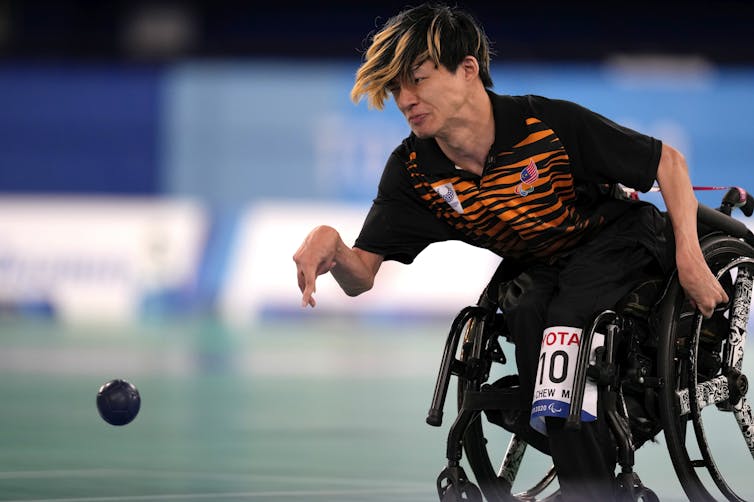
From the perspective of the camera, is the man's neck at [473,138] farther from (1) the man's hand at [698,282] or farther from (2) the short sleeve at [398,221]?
(1) the man's hand at [698,282]

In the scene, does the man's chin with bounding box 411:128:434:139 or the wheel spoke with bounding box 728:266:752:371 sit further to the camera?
the wheel spoke with bounding box 728:266:752:371

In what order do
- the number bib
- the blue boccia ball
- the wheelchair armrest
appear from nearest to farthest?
1. the number bib
2. the wheelchair armrest
3. the blue boccia ball

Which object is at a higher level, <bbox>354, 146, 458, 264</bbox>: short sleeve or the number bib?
<bbox>354, 146, 458, 264</bbox>: short sleeve

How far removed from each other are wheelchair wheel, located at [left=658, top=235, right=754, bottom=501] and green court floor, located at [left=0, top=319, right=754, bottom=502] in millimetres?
699

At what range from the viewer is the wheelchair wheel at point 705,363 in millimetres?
3436

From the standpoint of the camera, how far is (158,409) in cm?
659

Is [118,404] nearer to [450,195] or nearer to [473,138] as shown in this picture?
[450,195]

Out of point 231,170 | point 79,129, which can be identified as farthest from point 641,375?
point 79,129

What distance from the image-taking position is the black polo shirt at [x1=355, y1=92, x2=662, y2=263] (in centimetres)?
361

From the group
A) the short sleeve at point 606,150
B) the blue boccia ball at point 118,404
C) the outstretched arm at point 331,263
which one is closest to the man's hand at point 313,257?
the outstretched arm at point 331,263

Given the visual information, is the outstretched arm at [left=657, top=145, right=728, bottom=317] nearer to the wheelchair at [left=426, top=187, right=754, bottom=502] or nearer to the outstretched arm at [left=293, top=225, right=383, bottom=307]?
the wheelchair at [left=426, top=187, right=754, bottom=502]

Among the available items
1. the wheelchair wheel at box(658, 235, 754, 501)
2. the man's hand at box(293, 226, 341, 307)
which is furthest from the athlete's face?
the wheelchair wheel at box(658, 235, 754, 501)

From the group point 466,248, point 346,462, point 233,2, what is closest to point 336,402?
point 346,462

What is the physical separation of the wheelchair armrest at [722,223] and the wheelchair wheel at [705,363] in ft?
0.14
